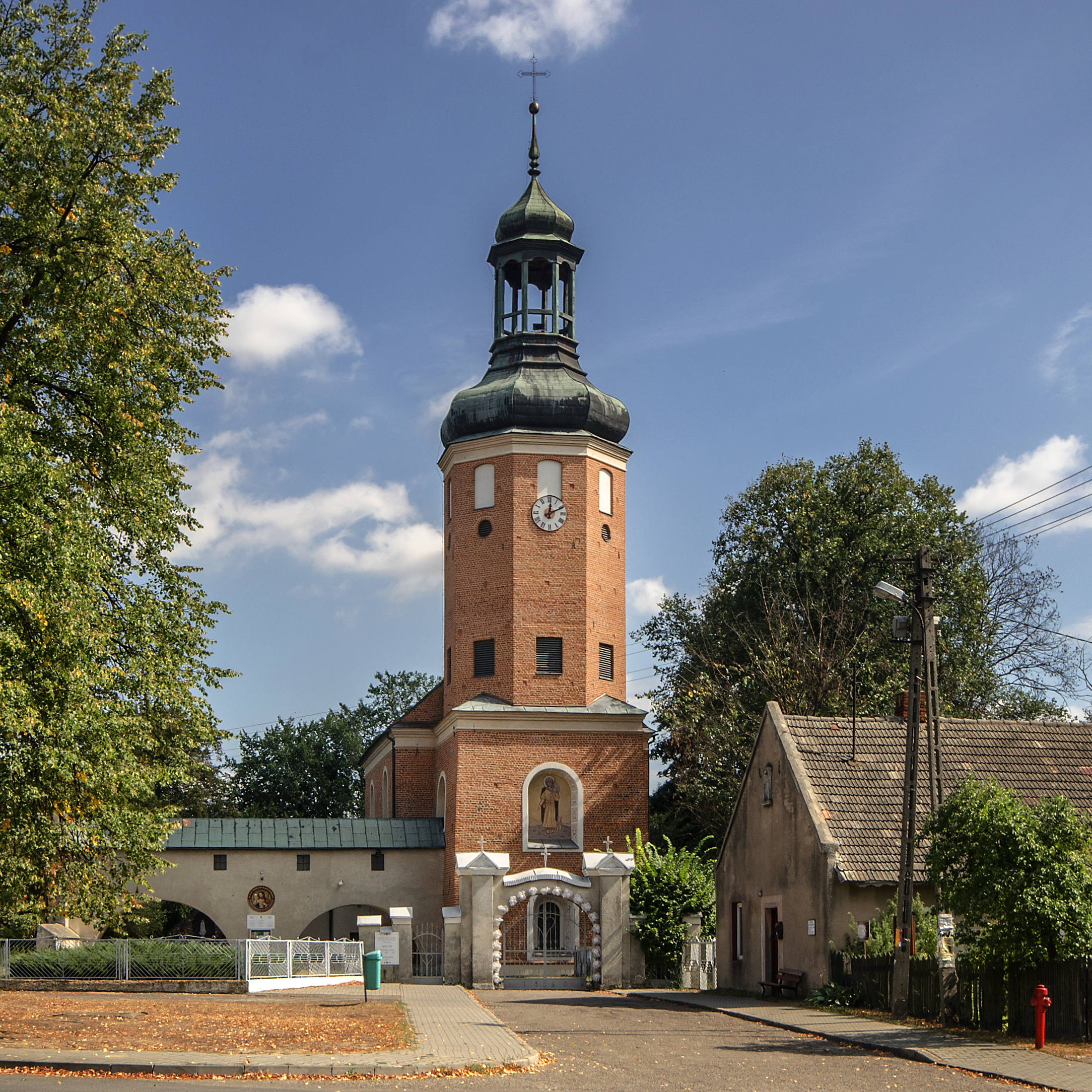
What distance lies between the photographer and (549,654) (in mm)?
38062

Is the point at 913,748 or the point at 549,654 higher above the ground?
the point at 549,654

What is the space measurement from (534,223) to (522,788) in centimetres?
1711

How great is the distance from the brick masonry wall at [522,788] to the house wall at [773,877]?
756 cm

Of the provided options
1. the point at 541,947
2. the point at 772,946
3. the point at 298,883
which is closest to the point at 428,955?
the point at 541,947

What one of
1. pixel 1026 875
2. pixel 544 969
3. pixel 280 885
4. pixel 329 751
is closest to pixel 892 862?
pixel 1026 875

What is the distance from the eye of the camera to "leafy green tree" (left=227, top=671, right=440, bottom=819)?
65250 mm

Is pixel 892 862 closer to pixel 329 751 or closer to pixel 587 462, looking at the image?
pixel 587 462

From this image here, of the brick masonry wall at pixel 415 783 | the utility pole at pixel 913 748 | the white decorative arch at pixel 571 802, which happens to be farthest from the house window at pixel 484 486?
the utility pole at pixel 913 748

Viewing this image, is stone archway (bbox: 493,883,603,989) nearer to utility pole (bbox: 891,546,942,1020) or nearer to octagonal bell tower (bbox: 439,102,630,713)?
octagonal bell tower (bbox: 439,102,630,713)

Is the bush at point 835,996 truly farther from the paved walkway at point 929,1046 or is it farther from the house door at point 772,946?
the house door at point 772,946

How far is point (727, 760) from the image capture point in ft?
126

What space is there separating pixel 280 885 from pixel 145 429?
22.2m

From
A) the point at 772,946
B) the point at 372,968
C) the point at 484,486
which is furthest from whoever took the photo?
the point at 484,486

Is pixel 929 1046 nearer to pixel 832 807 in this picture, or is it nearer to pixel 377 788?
pixel 832 807
